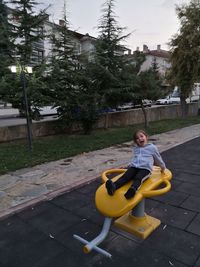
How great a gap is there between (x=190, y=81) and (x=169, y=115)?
2708mm

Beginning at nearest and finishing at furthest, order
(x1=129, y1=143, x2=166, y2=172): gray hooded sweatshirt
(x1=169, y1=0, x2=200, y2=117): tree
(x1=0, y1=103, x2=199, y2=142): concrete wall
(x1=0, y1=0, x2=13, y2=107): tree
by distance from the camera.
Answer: (x1=129, y1=143, x2=166, y2=172): gray hooded sweatshirt, (x1=0, y1=0, x2=13, y2=107): tree, (x1=0, y1=103, x2=199, y2=142): concrete wall, (x1=169, y1=0, x2=200, y2=117): tree

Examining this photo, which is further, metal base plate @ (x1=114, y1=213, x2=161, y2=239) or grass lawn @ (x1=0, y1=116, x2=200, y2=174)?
grass lawn @ (x1=0, y1=116, x2=200, y2=174)

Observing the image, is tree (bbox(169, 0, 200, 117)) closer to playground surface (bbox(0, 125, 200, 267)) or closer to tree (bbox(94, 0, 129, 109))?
tree (bbox(94, 0, 129, 109))

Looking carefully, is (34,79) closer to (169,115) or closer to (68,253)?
(68,253)

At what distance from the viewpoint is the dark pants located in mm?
2988

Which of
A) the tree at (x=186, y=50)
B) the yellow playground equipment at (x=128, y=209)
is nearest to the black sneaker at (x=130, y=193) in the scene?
the yellow playground equipment at (x=128, y=209)

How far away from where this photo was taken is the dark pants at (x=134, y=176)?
2988 millimetres

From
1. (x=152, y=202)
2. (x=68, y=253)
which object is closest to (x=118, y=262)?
(x=68, y=253)

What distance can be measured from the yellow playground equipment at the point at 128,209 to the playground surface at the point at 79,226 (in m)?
0.09

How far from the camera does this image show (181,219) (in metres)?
3.36

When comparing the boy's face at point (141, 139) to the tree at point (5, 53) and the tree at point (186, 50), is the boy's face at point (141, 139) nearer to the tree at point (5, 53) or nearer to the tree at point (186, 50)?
the tree at point (5, 53)

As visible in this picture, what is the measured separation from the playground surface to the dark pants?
64 cm

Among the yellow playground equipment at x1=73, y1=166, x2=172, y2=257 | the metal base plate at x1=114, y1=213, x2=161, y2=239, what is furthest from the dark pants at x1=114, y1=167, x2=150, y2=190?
the metal base plate at x1=114, y1=213, x2=161, y2=239

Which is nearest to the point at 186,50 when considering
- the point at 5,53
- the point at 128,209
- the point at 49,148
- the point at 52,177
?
the point at 5,53
